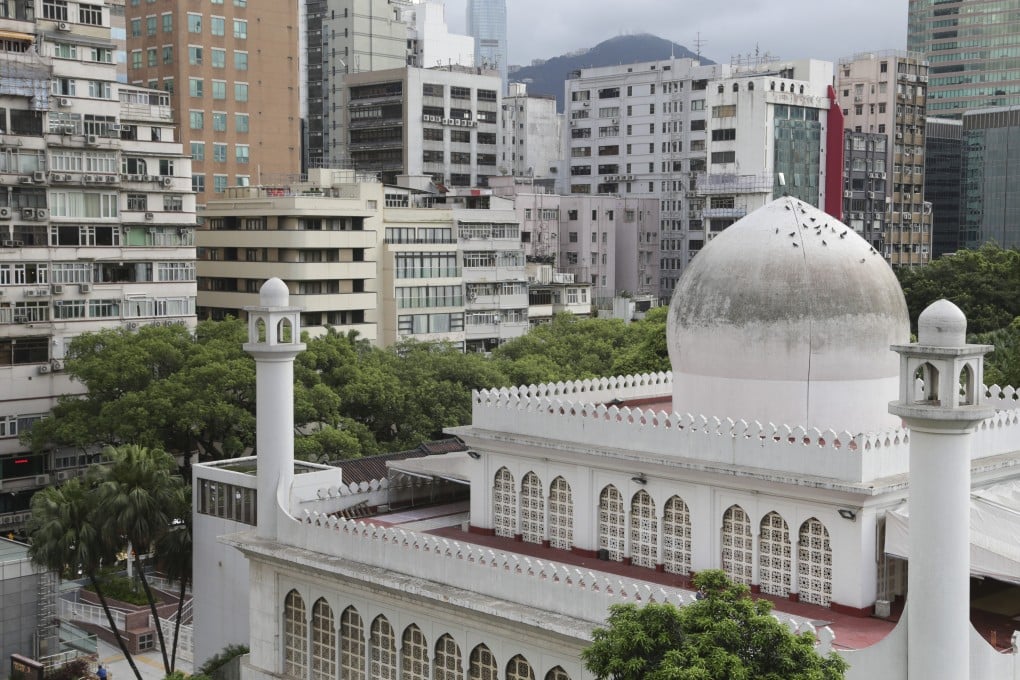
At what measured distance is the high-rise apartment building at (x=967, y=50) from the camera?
161625 millimetres

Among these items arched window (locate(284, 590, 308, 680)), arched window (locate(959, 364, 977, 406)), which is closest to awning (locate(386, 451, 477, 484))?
arched window (locate(284, 590, 308, 680))

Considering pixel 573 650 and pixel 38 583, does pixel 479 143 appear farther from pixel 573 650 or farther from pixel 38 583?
pixel 573 650

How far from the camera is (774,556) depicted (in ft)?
93.1

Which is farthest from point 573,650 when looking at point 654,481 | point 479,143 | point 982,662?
point 479,143

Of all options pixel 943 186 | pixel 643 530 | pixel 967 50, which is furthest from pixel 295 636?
pixel 967 50

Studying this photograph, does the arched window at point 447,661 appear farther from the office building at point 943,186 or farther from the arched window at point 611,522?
the office building at point 943,186

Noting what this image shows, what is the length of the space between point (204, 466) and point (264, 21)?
184ft

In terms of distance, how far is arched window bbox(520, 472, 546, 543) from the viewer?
108 feet

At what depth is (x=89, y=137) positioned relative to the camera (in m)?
63.6

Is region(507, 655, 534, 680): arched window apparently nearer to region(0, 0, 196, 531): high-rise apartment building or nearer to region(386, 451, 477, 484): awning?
region(386, 451, 477, 484): awning

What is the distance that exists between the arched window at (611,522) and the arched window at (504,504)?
2692 mm

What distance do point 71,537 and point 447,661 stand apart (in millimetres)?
15687

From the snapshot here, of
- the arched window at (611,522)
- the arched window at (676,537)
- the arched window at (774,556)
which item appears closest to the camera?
the arched window at (774,556)

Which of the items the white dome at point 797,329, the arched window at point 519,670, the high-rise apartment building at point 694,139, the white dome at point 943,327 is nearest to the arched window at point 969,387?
the white dome at point 943,327
